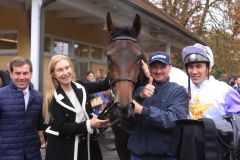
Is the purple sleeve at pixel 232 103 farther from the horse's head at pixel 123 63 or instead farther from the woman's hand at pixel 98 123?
the woman's hand at pixel 98 123

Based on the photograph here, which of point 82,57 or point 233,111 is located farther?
point 82,57

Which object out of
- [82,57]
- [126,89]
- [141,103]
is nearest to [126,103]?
[126,89]

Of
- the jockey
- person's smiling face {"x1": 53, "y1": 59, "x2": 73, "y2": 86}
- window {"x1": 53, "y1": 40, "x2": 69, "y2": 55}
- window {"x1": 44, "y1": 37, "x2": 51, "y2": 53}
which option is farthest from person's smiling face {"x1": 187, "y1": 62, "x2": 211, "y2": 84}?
window {"x1": 53, "y1": 40, "x2": 69, "y2": 55}

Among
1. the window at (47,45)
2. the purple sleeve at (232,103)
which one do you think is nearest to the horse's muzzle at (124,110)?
the purple sleeve at (232,103)

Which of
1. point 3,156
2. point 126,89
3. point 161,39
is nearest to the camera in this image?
point 126,89

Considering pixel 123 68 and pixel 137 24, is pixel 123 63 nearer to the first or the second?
pixel 123 68

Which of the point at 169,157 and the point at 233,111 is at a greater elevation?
the point at 233,111

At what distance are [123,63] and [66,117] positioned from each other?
76 centimetres

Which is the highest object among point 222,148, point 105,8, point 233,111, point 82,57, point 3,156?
point 105,8

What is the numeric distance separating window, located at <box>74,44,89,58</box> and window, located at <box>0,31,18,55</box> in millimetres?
2483

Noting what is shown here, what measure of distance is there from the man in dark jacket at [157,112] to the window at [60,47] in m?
8.36

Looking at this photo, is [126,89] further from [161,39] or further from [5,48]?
[161,39]

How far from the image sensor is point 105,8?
1022 cm

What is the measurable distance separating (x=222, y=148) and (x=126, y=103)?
74 cm
